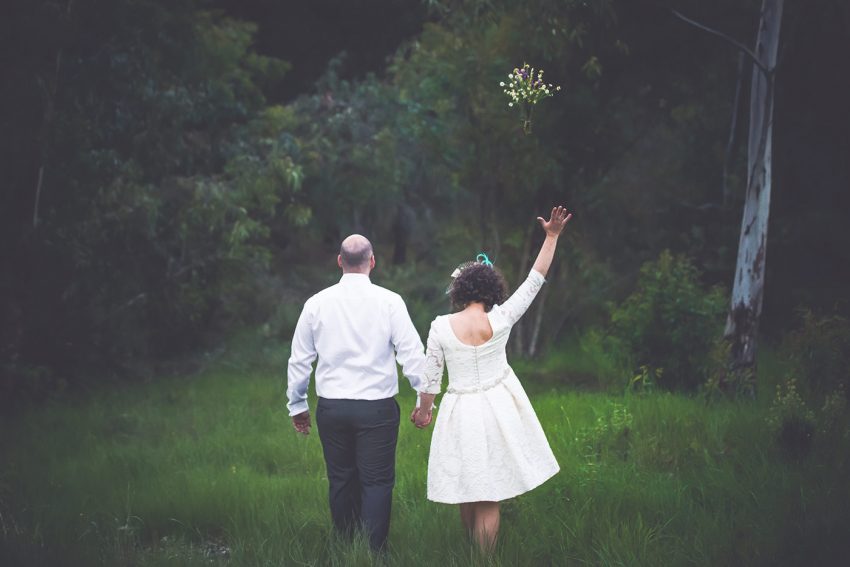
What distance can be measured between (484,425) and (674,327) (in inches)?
217

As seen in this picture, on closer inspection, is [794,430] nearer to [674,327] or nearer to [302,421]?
[674,327]

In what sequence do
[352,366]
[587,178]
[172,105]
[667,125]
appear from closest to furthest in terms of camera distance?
1. [352,366]
2. [172,105]
3. [587,178]
4. [667,125]

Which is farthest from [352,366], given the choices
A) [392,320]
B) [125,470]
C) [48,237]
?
[48,237]

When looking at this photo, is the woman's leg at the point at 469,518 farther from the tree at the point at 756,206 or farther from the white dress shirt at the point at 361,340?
the tree at the point at 756,206

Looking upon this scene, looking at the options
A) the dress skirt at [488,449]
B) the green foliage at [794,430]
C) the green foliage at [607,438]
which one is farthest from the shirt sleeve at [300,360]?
the green foliage at [794,430]

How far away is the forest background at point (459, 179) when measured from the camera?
36.0 feet

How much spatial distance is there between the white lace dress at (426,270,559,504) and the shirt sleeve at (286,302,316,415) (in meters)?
0.77

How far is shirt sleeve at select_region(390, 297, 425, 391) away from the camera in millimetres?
5723

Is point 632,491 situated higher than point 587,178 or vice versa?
point 587,178

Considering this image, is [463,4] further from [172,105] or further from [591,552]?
[591,552]

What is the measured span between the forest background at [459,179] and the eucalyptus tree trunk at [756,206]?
289mm

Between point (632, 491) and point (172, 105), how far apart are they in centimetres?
918

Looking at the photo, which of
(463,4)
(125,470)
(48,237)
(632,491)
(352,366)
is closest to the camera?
(352,366)

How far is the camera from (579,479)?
7016 mm
